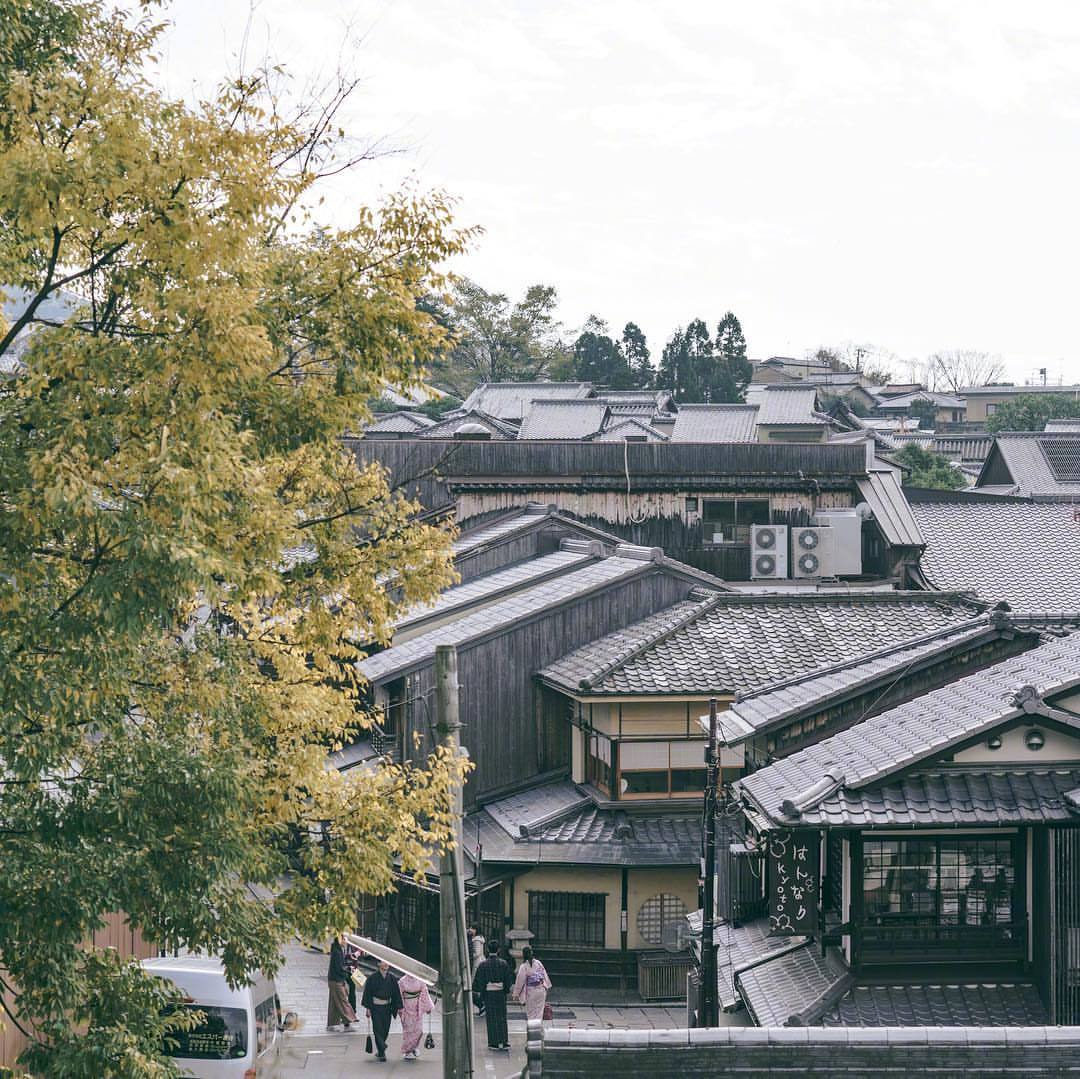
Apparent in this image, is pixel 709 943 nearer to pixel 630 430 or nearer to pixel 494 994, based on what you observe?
pixel 494 994

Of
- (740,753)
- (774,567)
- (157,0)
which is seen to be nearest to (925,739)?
(157,0)

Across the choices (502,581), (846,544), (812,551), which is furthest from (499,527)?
(846,544)

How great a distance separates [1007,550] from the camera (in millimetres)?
36469

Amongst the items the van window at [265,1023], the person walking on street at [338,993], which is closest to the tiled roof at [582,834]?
the person walking on street at [338,993]

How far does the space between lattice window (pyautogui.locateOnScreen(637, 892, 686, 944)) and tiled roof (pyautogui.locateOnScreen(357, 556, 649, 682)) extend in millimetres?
6273

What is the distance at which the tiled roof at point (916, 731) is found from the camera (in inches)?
528

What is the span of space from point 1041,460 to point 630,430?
23.8 m

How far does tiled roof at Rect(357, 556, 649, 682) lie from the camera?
90.7 feet

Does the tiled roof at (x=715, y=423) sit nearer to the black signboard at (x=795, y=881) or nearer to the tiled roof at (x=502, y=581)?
the tiled roof at (x=502, y=581)

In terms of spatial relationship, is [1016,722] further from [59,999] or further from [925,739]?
[59,999]

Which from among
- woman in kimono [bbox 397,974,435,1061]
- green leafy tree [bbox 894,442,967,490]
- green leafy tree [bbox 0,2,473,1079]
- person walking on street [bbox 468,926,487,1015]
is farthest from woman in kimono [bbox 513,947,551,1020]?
green leafy tree [bbox 894,442,967,490]

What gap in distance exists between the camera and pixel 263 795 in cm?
1023

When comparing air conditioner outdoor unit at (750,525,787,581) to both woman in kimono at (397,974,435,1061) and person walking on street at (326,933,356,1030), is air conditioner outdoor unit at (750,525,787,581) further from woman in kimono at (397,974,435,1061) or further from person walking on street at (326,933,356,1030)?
woman in kimono at (397,974,435,1061)

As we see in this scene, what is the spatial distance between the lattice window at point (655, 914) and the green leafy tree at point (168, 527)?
50.4ft
